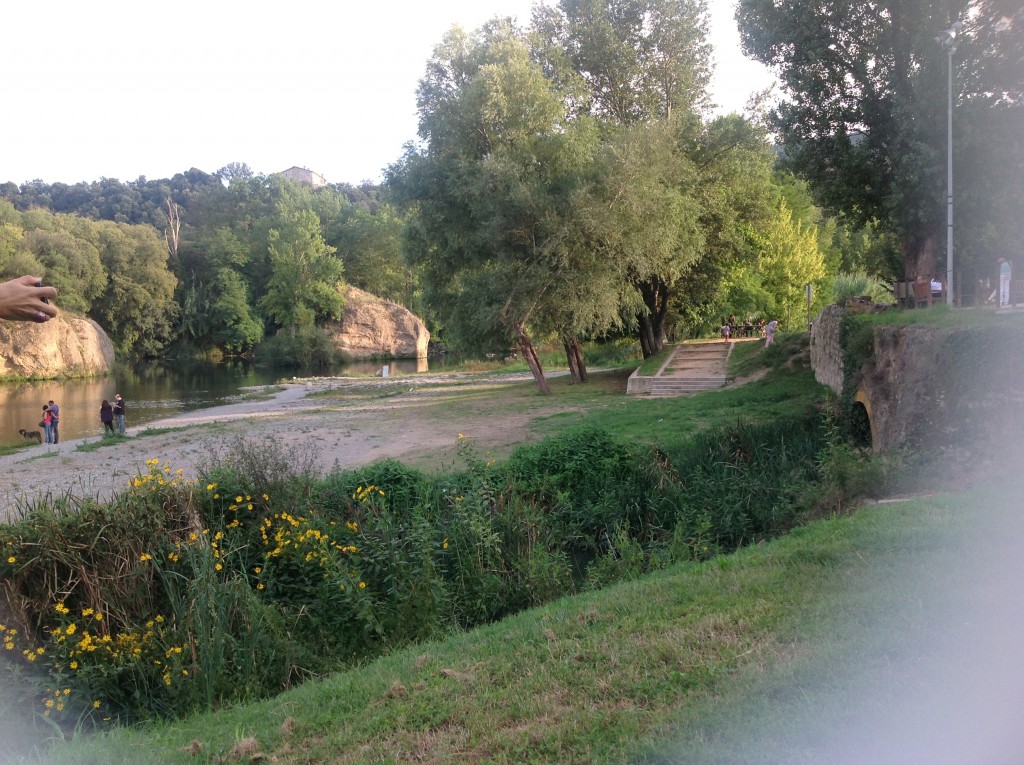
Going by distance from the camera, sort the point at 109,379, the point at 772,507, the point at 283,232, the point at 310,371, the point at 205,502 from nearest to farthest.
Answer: the point at 205,502
the point at 772,507
the point at 109,379
the point at 310,371
the point at 283,232

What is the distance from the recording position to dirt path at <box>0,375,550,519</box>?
18.1 meters

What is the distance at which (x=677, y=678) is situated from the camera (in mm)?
4957

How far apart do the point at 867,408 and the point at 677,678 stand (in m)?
14.0

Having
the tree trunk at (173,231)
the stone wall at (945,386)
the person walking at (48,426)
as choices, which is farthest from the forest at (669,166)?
the tree trunk at (173,231)

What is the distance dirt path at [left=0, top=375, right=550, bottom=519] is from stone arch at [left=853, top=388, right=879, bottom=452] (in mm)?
8254

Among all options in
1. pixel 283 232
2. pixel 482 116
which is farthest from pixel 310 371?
pixel 482 116

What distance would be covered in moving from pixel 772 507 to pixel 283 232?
8383 centimetres

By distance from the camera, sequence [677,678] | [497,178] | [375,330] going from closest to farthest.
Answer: [677,678] → [497,178] → [375,330]

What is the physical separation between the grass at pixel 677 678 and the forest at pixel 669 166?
18.6 meters

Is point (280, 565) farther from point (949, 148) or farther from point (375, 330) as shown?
point (375, 330)

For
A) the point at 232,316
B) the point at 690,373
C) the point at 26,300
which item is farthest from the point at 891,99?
the point at 232,316

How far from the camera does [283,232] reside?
89.1 meters

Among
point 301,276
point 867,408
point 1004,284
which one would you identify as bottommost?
point 867,408

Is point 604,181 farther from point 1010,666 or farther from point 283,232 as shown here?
point 283,232
